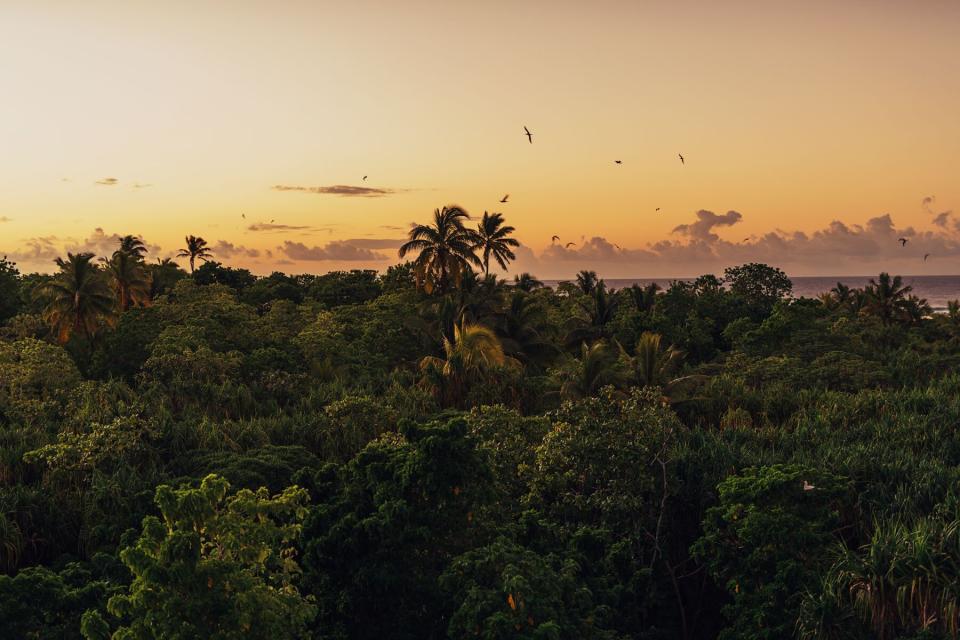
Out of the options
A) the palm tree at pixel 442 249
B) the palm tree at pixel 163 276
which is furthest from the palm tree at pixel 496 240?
the palm tree at pixel 163 276

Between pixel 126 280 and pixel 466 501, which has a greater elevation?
pixel 126 280

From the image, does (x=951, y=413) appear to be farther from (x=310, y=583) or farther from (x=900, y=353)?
(x=900, y=353)

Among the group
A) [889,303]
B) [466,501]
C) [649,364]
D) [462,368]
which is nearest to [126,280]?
[462,368]

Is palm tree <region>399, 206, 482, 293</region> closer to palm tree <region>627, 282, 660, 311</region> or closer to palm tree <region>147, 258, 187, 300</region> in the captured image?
A: palm tree <region>627, 282, 660, 311</region>

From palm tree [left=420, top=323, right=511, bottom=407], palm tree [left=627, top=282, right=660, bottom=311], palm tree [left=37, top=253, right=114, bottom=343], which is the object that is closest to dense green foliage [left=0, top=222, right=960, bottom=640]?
palm tree [left=420, top=323, right=511, bottom=407]

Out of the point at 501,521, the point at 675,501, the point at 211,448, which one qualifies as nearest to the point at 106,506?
the point at 211,448

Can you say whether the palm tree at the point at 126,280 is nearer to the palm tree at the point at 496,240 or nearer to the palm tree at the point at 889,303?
the palm tree at the point at 496,240

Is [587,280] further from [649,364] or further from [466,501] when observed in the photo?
[466,501]
